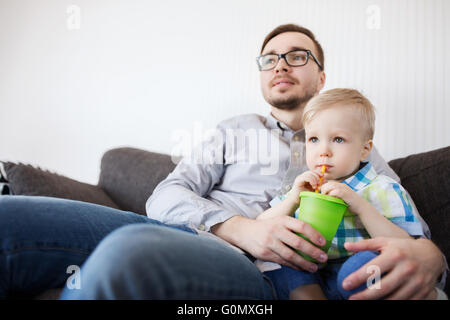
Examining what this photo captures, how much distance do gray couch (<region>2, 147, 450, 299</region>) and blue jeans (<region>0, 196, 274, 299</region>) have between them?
0.10 m

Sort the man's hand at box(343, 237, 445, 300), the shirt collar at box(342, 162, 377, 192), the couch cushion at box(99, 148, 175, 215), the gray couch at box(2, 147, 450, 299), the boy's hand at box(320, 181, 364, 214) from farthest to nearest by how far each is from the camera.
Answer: the couch cushion at box(99, 148, 175, 215)
the gray couch at box(2, 147, 450, 299)
the shirt collar at box(342, 162, 377, 192)
the boy's hand at box(320, 181, 364, 214)
the man's hand at box(343, 237, 445, 300)

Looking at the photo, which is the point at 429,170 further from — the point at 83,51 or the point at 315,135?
the point at 83,51

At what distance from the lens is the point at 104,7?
9.34ft

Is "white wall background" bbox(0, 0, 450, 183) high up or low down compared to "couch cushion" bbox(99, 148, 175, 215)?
up

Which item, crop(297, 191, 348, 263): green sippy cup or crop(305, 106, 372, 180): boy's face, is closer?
crop(297, 191, 348, 263): green sippy cup

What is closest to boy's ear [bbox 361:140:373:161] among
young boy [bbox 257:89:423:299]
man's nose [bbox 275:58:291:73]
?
young boy [bbox 257:89:423:299]

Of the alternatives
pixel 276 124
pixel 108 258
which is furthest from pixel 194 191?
pixel 108 258

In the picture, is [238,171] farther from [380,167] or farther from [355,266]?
[355,266]

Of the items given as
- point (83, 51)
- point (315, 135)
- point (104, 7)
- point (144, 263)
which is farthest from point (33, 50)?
point (144, 263)

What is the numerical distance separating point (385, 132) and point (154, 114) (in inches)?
63.9

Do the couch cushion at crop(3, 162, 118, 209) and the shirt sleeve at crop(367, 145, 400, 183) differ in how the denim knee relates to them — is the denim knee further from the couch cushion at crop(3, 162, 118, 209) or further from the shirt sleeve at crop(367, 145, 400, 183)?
the couch cushion at crop(3, 162, 118, 209)

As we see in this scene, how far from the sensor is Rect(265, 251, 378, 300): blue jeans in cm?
75

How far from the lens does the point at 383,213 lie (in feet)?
2.96

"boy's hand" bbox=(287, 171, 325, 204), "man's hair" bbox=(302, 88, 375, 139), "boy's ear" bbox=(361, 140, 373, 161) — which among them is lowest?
"boy's hand" bbox=(287, 171, 325, 204)
